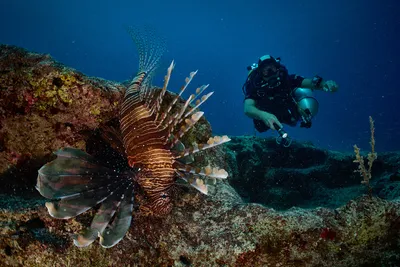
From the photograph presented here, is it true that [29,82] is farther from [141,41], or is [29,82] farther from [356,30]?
[356,30]

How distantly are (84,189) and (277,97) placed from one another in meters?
5.18

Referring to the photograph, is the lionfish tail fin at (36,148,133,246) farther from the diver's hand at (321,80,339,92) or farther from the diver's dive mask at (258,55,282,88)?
the diver's dive mask at (258,55,282,88)

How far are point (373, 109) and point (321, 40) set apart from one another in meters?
22.7

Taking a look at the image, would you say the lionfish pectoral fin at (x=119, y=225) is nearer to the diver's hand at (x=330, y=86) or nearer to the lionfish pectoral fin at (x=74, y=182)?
the lionfish pectoral fin at (x=74, y=182)

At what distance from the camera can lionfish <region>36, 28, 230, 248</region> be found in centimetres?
162

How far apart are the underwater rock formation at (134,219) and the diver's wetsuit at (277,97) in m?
3.34

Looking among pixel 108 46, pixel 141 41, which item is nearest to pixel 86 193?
pixel 141 41

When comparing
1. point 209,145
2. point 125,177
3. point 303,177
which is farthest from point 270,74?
point 125,177

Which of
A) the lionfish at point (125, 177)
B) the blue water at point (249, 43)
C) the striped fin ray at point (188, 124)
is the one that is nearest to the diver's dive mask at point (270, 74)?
the lionfish at point (125, 177)

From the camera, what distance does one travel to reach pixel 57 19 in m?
97.2

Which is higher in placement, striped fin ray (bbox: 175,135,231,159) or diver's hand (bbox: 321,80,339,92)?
diver's hand (bbox: 321,80,339,92)

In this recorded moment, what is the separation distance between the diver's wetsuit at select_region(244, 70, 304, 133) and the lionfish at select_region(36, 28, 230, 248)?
397 cm

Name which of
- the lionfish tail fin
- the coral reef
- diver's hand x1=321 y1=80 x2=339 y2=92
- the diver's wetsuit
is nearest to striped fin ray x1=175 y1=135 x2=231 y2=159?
the lionfish tail fin

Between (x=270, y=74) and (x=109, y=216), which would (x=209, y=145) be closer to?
(x=109, y=216)
